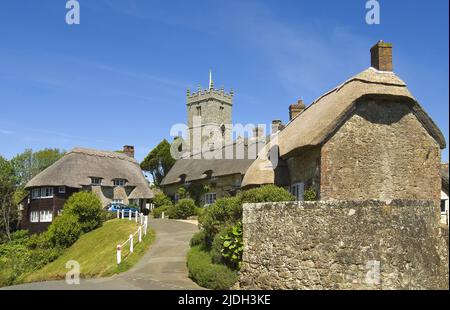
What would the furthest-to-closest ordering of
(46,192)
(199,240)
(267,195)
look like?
(46,192), (199,240), (267,195)

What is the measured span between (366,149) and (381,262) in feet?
26.6

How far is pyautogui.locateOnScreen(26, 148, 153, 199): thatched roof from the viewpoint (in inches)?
1693

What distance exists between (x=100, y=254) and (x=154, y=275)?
963 cm

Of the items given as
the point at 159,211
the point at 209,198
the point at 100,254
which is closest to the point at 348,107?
the point at 100,254

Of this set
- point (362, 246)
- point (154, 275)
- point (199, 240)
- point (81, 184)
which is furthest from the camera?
point (81, 184)

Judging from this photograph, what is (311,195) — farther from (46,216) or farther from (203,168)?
(46,216)

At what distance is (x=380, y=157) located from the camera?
1936 cm

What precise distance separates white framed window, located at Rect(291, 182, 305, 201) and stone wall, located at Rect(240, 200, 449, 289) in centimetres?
733

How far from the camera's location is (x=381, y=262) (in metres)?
11.9

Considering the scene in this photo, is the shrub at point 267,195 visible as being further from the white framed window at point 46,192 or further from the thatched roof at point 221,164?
the white framed window at point 46,192
